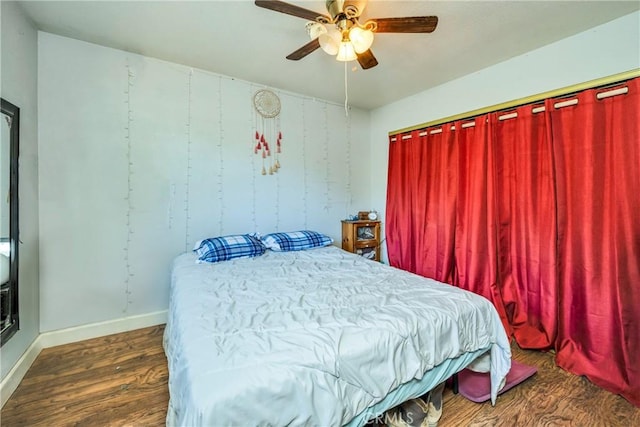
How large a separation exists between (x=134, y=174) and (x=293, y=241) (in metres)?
1.58

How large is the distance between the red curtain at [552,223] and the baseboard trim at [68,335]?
2878 millimetres

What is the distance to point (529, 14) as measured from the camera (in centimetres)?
181

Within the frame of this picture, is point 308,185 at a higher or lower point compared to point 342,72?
lower

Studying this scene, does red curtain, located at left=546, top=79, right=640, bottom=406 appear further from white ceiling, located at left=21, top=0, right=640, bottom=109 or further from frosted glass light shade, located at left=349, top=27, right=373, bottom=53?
frosted glass light shade, located at left=349, top=27, right=373, bottom=53

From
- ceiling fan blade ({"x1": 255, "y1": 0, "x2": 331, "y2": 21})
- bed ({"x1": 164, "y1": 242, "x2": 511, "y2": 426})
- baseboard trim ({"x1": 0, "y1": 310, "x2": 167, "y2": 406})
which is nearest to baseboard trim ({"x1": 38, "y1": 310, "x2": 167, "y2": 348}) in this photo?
baseboard trim ({"x1": 0, "y1": 310, "x2": 167, "y2": 406})

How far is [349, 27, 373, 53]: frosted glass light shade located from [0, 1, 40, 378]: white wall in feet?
6.84

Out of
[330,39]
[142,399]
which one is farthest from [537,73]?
[142,399]

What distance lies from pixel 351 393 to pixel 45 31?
321 centimetres

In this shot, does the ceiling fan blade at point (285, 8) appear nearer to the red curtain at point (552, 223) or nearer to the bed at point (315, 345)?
the bed at point (315, 345)

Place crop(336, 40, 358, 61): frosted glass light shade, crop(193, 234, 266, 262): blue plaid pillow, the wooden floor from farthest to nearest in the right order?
1. crop(193, 234, 266, 262): blue plaid pillow
2. crop(336, 40, 358, 61): frosted glass light shade
3. the wooden floor

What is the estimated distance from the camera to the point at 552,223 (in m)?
2.09

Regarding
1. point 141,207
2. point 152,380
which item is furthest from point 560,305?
point 141,207

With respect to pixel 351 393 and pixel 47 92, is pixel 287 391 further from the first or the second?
pixel 47 92

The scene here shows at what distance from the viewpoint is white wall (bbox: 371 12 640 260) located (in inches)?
71.7
